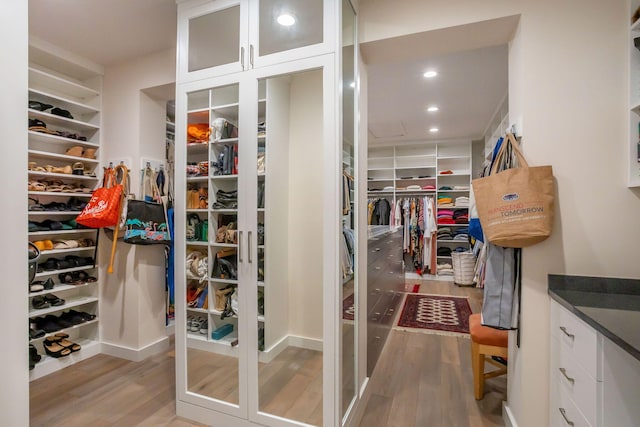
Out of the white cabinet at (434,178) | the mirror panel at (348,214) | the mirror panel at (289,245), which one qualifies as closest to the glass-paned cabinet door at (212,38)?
the mirror panel at (289,245)

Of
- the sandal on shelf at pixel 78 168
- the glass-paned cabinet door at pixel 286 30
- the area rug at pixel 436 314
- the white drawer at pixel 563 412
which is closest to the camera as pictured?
the white drawer at pixel 563 412

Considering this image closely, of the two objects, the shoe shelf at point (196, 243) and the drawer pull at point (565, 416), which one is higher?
the shoe shelf at point (196, 243)

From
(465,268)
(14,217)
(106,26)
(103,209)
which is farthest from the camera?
(465,268)

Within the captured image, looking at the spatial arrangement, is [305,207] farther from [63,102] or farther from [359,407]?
[63,102]

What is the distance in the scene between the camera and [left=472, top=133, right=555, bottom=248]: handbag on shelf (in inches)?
55.3

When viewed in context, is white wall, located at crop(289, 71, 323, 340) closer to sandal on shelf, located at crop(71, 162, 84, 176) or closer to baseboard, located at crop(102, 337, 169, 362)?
baseboard, located at crop(102, 337, 169, 362)

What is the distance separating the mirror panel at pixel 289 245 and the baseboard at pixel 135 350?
1546mm

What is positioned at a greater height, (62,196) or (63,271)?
(62,196)

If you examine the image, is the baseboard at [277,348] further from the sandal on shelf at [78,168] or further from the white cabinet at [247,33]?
the sandal on shelf at [78,168]

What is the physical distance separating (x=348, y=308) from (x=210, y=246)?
3.15 feet

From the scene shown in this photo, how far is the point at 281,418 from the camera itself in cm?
168

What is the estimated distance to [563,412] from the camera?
4.39 feet

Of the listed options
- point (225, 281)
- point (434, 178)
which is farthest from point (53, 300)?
point (434, 178)

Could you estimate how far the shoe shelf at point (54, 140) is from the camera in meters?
2.39
